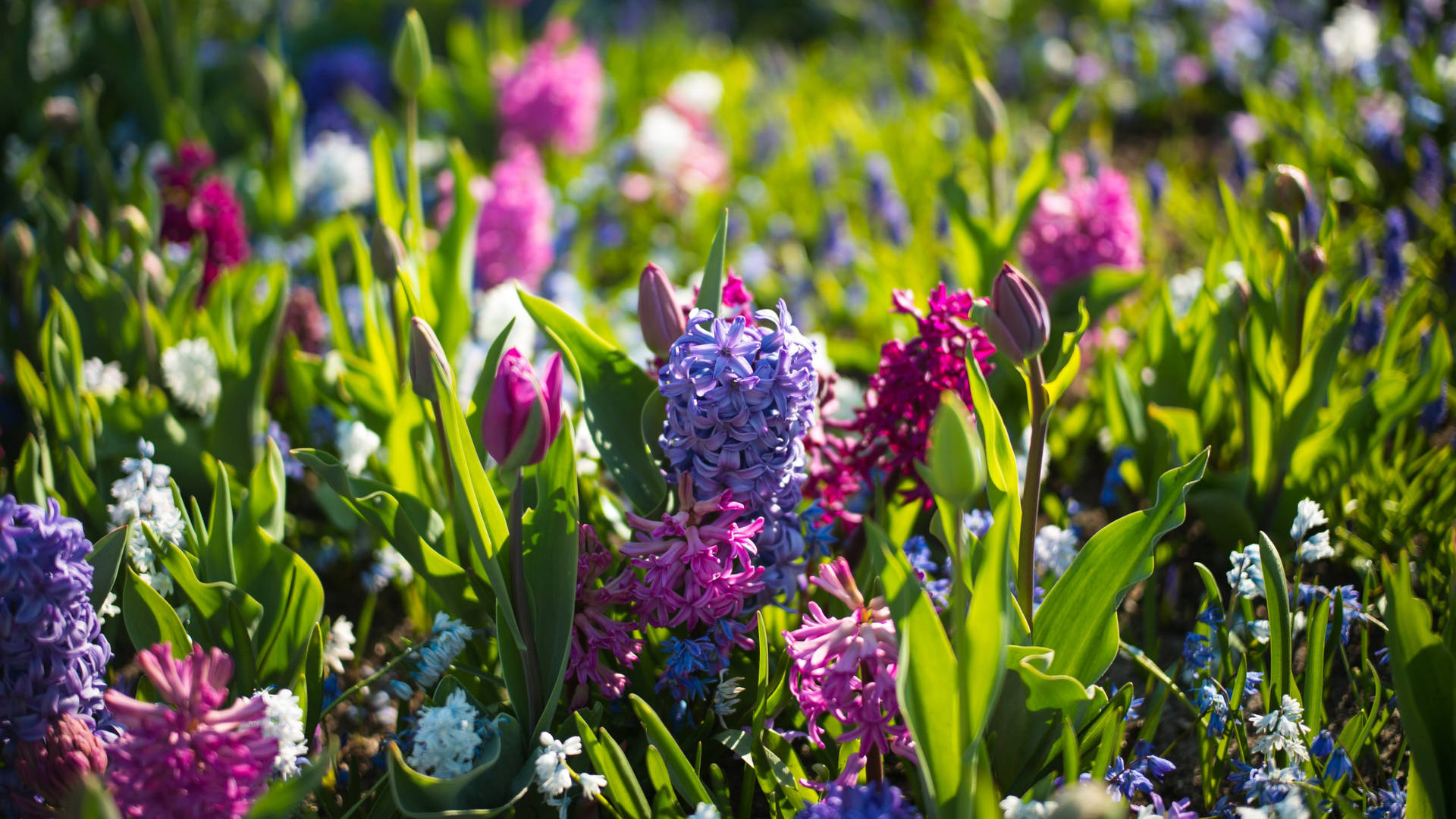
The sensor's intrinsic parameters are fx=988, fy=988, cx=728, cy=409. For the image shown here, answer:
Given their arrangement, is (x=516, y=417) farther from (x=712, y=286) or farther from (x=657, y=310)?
(x=712, y=286)

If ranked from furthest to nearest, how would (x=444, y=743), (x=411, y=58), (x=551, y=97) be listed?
(x=551, y=97), (x=411, y=58), (x=444, y=743)

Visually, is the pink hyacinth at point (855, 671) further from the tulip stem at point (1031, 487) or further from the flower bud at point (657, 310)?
the flower bud at point (657, 310)

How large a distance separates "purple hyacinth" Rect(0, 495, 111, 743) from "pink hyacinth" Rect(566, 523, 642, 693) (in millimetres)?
571

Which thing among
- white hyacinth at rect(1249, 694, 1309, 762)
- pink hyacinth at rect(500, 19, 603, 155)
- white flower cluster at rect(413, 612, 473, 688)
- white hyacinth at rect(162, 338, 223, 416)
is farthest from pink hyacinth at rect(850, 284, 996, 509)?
pink hyacinth at rect(500, 19, 603, 155)

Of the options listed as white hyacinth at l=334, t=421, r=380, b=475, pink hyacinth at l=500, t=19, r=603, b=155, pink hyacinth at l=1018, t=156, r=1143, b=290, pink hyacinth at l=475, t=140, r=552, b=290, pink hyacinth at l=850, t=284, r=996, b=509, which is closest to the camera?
pink hyacinth at l=850, t=284, r=996, b=509

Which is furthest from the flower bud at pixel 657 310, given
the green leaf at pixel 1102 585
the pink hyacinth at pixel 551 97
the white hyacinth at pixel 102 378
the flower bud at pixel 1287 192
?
the pink hyacinth at pixel 551 97

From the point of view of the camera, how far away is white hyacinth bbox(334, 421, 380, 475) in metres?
1.83

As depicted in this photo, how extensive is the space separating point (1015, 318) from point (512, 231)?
5.54 ft

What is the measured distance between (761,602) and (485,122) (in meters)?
2.83

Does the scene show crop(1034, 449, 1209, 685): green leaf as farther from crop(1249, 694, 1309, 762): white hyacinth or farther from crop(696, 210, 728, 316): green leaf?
crop(696, 210, 728, 316): green leaf

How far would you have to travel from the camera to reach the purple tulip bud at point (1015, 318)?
119 centimetres

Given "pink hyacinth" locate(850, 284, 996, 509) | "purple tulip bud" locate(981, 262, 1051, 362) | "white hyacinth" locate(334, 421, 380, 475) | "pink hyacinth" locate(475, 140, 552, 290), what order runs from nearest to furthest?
"purple tulip bud" locate(981, 262, 1051, 362) → "pink hyacinth" locate(850, 284, 996, 509) → "white hyacinth" locate(334, 421, 380, 475) → "pink hyacinth" locate(475, 140, 552, 290)

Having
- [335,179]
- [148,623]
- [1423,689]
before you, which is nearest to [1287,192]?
[1423,689]

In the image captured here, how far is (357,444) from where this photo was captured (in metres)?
1.83
